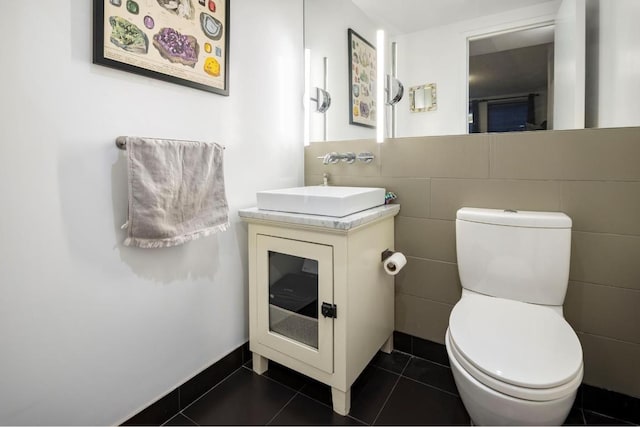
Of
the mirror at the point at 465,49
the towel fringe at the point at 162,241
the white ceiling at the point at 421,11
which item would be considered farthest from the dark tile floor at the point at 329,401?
the white ceiling at the point at 421,11

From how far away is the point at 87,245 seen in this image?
1.06 m

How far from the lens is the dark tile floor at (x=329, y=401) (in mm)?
1326

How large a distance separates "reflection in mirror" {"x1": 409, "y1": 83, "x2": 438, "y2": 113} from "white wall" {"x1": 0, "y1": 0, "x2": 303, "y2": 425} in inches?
34.9

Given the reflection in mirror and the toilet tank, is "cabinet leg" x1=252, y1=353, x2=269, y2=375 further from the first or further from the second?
the reflection in mirror

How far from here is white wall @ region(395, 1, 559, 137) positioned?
5.33 feet

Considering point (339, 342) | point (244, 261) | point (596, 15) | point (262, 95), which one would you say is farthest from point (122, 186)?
point (596, 15)

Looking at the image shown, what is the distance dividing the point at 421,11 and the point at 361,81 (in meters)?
0.47

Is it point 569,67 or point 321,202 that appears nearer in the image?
point 321,202

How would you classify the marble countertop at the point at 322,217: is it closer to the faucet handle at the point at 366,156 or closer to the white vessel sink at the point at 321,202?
the white vessel sink at the point at 321,202

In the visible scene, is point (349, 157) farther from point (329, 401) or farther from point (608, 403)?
point (608, 403)

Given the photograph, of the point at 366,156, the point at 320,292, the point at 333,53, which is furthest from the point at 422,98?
the point at 320,292

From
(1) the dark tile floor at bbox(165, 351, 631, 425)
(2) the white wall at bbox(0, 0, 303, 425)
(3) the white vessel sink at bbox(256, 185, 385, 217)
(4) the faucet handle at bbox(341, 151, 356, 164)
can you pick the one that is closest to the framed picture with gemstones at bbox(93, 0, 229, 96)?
(2) the white wall at bbox(0, 0, 303, 425)

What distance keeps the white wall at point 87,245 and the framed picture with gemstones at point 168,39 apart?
0.04 m

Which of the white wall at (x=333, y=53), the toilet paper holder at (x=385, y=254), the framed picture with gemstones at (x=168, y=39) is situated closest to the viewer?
the framed picture with gemstones at (x=168, y=39)
